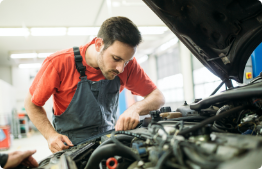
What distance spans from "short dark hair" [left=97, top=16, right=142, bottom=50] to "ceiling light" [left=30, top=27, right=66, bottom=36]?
442 centimetres

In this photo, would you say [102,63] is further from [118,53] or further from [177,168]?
[177,168]

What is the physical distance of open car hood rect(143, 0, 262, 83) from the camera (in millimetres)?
921

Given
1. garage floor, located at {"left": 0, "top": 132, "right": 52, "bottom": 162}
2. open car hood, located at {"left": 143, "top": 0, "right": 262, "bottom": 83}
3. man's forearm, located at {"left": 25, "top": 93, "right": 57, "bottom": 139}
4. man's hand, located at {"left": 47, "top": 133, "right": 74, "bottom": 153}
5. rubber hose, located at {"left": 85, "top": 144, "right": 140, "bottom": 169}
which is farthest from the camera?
garage floor, located at {"left": 0, "top": 132, "right": 52, "bottom": 162}

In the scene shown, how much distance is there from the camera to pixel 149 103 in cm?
143

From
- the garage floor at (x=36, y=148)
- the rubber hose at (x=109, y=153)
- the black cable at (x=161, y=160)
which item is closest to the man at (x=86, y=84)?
the rubber hose at (x=109, y=153)

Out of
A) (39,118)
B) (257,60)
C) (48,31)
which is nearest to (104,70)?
(39,118)

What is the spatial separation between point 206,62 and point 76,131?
3.26 feet

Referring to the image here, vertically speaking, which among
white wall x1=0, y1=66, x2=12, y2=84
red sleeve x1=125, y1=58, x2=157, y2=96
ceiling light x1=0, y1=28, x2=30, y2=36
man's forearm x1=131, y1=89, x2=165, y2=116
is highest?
ceiling light x1=0, y1=28, x2=30, y2=36

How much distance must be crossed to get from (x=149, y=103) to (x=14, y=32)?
5.35 meters

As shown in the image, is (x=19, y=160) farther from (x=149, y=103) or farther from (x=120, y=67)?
(x=149, y=103)

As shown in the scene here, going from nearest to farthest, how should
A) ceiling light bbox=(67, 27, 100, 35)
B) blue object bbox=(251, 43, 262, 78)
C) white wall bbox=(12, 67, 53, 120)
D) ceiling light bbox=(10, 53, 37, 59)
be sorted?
blue object bbox=(251, 43, 262, 78) < ceiling light bbox=(67, 27, 100, 35) < ceiling light bbox=(10, 53, 37, 59) < white wall bbox=(12, 67, 53, 120)

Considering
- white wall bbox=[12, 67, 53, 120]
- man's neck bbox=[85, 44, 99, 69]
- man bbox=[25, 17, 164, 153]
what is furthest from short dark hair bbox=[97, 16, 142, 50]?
white wall bbox=[12, 67, 53, 120]

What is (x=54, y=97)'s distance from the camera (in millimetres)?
1466

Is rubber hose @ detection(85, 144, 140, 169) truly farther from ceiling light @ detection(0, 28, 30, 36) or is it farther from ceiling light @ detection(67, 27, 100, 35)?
ceiling light @ detection(0, 28, 30, 36)
